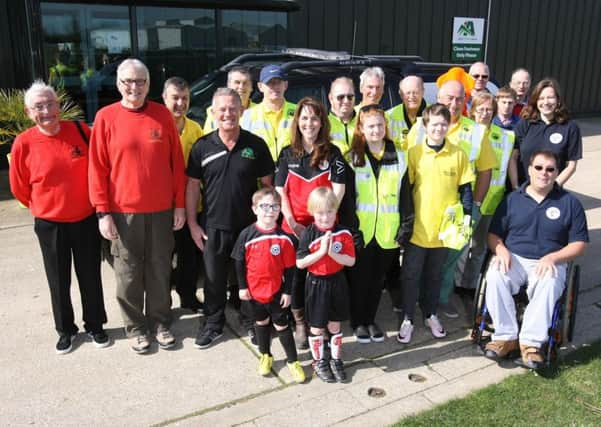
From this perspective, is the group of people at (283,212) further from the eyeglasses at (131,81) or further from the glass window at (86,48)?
the glass window at (86,48)

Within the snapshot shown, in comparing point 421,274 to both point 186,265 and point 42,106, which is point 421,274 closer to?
point 186,265

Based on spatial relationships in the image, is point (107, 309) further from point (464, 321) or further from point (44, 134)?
point (464, 321)

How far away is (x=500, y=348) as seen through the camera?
12.3 feet

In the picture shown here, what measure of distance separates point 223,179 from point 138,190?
0.57 meters

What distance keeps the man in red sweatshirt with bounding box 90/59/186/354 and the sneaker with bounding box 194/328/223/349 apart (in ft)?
0.69

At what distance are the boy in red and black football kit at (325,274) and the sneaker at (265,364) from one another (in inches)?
12.1

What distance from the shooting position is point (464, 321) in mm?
4512

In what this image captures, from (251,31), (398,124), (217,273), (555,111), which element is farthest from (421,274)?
(251,31)

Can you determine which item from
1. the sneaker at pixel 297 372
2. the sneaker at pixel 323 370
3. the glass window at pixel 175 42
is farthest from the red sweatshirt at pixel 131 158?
the glass window at pixel 175 42

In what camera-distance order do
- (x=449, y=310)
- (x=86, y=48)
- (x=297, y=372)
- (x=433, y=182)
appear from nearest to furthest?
(x=297, y=372)
(x=433, y=182)
(x=449, y=310)
(x=86, y=48)

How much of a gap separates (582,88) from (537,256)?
16.4 meters

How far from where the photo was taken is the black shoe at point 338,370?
11.7 ft

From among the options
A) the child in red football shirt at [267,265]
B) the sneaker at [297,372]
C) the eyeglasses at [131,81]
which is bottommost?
the sneaker at [297,372]

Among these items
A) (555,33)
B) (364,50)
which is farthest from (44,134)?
(555,33)
